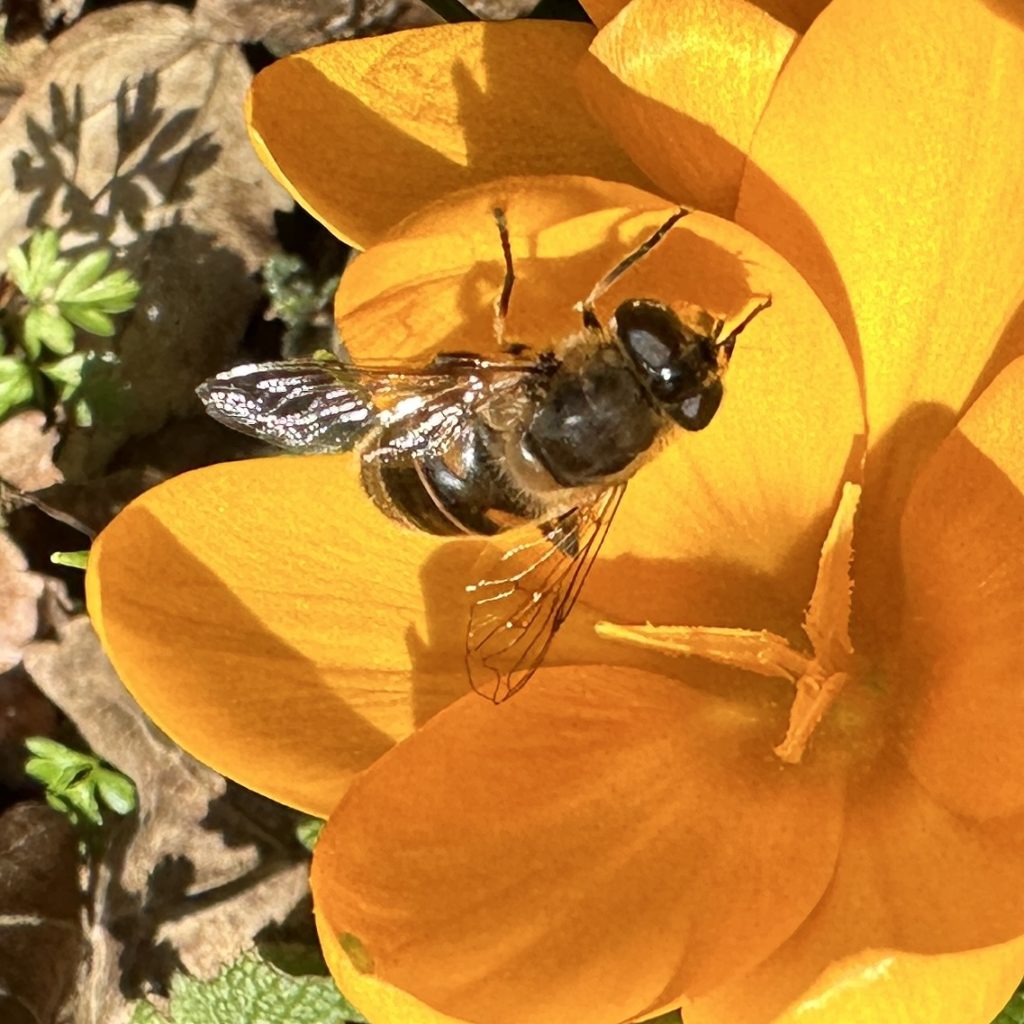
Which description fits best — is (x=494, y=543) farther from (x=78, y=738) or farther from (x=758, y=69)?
(x=78, y=738)

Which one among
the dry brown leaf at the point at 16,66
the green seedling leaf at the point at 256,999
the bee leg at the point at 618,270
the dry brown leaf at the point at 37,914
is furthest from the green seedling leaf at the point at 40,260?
the bee leg at the point at 618,270

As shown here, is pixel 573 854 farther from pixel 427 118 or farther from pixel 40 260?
pixel 40 260

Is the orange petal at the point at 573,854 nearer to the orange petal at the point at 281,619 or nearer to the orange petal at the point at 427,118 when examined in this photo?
the orange petal at the point at 281,619

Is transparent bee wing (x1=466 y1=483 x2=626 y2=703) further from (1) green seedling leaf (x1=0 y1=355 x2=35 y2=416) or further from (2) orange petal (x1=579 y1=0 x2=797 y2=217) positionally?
(1) green seedling leaf (x1=0 y1=355 x2=35 y2=416)

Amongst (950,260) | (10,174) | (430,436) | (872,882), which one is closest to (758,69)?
(950,260)

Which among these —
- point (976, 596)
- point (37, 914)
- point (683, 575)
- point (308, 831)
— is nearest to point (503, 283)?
point (683, 575)
